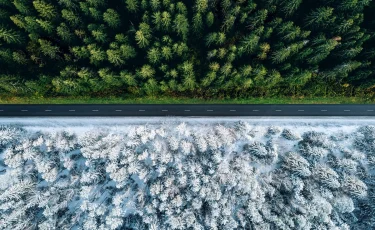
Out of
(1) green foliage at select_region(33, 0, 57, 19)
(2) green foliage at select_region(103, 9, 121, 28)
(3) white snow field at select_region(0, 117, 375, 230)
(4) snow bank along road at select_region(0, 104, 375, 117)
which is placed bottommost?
(3) white snow field at select_region(0, 117, 375, 230)

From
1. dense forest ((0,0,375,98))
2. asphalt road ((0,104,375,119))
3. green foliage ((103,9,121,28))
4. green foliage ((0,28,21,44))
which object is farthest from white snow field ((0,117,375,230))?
green foliage ((103,9,121,28))

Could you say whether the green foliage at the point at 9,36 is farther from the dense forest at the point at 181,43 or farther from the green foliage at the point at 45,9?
the green foliage at the point at 45,9

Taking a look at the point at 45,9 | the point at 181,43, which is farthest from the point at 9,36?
the point at 181,43

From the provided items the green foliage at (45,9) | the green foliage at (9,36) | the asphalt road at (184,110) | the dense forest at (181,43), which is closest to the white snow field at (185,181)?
the asphalt road at (184,110)

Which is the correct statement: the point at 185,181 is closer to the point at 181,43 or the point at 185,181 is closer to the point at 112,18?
the point at 181,43

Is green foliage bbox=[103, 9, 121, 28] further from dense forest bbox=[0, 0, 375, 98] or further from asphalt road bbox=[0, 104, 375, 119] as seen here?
asphalt road bbox=[0, 104, 375, 119]

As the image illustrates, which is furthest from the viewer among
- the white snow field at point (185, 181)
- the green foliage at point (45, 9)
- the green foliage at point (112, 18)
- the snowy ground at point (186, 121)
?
the snowy ground at point (186, 121)
